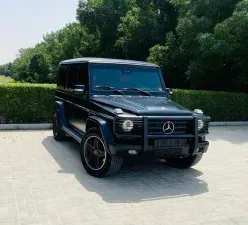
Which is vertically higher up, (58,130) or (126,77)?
(126,77)

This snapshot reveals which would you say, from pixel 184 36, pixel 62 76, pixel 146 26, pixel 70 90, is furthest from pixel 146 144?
pixel 146 26

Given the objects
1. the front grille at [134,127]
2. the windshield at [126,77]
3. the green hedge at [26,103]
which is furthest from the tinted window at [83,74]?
the green hedge at [26,103]

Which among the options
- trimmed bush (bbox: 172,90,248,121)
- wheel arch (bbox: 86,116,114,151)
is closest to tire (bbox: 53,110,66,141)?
wheel arch (bbox: 86,116,114,151)

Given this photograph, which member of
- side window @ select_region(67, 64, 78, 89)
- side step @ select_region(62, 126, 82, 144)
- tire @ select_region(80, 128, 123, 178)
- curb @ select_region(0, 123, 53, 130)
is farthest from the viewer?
curb @ select_region(0, 123, 53, 130)

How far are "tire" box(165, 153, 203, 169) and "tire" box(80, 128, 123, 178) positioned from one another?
1.54 metres

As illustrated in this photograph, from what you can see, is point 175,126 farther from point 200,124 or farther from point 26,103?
point 26,103

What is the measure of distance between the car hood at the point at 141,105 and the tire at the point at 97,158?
57 cm

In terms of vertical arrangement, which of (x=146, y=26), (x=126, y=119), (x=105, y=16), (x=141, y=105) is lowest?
(x=126, y=119)

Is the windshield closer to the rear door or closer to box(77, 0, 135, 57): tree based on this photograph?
the rear door

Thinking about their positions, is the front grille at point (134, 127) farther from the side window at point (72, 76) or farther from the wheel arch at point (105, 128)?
the side window at point (72, 76)

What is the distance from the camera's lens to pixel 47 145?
8.09m

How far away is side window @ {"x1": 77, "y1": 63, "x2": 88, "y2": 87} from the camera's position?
6418mm

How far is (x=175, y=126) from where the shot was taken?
5305 millimetres

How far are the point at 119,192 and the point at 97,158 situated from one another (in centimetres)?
91
